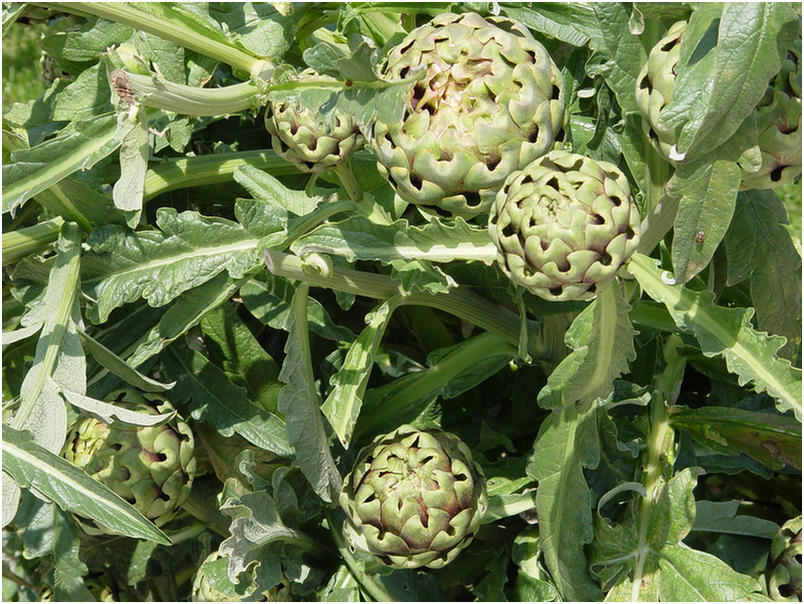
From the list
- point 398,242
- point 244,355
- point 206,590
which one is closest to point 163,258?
point 244,355

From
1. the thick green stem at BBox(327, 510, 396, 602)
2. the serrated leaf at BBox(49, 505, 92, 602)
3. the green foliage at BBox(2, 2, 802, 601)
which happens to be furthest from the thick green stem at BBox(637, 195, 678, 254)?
the serrated leaf at BBox(49, 505, 92, 602)

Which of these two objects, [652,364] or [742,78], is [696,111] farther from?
[652,364]

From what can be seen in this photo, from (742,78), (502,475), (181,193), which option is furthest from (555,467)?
(181,193)

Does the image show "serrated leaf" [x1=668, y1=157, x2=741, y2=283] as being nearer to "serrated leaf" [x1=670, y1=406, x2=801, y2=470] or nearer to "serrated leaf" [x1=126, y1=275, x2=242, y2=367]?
"serrated leaf" [x1=670, y1=406, x2=801, y2=470]

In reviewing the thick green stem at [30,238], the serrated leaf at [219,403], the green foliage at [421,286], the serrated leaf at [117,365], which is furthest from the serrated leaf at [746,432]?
the thick green stem at [30,238]

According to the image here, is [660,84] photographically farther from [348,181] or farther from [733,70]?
[348,181]
